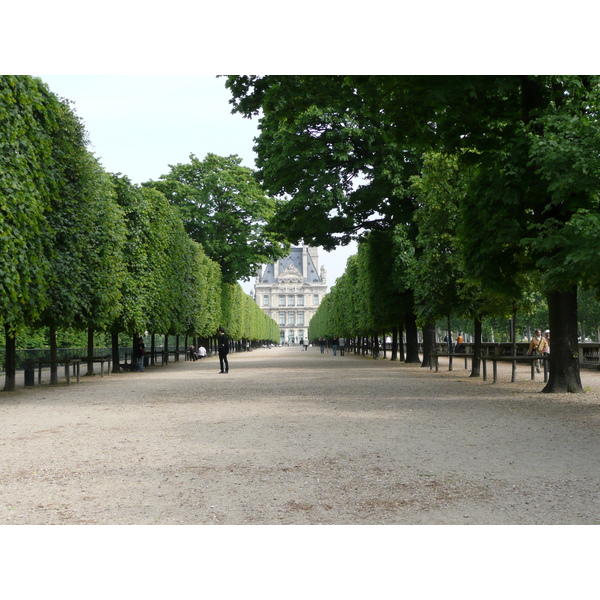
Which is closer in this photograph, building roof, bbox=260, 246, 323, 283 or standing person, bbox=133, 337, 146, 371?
standing person, bbox=133, 337, 146, 371

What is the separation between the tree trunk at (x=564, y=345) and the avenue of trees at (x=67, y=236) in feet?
37.2

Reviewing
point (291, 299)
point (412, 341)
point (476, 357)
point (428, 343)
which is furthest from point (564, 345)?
point (291, 299)

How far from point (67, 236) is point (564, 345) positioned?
12.6 meters

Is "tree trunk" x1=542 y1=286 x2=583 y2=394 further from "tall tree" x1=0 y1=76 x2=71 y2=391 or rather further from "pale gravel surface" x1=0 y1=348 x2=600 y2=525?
"tall tree" x1=0 y1=76 x2=71 y2=391

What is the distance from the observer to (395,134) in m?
13.7

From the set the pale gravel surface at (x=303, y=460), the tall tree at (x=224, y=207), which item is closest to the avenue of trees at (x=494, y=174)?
the pale gravel surface at (x=303, y=460)

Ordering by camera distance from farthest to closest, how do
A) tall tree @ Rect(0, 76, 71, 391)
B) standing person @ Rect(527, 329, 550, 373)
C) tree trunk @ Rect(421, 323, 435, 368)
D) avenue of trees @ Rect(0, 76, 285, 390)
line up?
tree trunk @ Rect(421, 323, 435, 368) → standing person @ Rect(527, 329, 550, 373) → avenue of trees @ Rect(0, 76, 285, 390) → tall tree @ Rect(0, 76, 71, 391)

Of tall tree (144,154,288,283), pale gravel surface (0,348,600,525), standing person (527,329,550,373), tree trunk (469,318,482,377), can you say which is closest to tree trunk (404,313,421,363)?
standing person (527,329,550,373)

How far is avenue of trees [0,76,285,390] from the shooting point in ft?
53.3

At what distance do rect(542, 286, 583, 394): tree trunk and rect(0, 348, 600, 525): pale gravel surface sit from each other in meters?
0.75

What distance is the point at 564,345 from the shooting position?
1602 centimetres

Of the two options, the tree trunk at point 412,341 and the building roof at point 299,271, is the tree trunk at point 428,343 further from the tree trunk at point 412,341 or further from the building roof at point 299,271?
the building roof at point 299,271

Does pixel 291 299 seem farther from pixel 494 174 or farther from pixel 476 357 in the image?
pixel 494 174
